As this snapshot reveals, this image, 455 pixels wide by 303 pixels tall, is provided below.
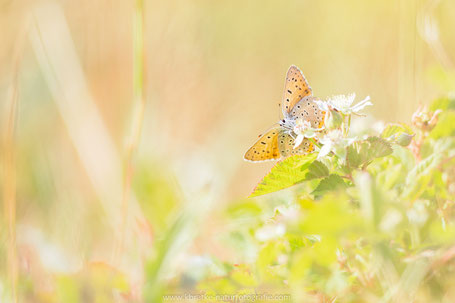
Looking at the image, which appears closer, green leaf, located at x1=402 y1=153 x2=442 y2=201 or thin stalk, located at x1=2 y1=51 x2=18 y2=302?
green leaf, located at x1=402 y1=153 x2=442 y2=201

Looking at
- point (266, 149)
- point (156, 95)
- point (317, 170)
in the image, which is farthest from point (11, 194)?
point (156, 95)

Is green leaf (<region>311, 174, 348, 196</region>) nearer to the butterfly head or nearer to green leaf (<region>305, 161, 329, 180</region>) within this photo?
green leaf (<region>305, 161, 329, 180</region>)

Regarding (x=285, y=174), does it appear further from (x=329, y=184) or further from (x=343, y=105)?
(x=343, y=105)

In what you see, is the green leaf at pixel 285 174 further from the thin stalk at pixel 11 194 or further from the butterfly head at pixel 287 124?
the thin stalk at pixel 11 194

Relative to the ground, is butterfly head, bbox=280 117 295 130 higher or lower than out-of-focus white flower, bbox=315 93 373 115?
lower

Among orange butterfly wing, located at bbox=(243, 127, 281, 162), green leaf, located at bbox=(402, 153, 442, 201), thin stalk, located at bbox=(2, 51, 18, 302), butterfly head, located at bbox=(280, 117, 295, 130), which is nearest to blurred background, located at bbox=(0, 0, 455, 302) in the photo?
thin stalk, located at bbox=(2, 51, 18, 302)

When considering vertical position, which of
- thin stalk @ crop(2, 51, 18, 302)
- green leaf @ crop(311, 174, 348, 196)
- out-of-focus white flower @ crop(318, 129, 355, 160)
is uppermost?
out-of-focus white flower @ crop(318, 129, 355, 160)

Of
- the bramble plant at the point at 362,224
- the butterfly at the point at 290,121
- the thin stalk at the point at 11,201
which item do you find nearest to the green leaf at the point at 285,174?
the bramble plant at the point at 362,224
